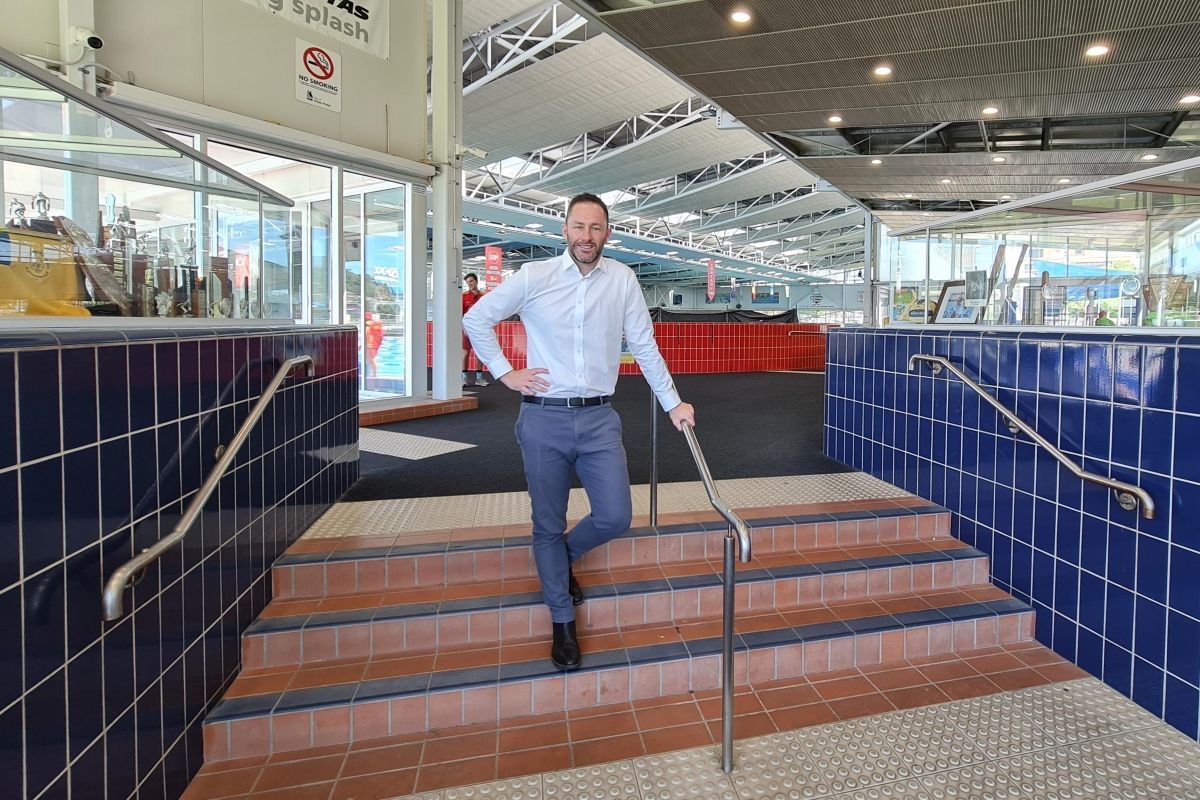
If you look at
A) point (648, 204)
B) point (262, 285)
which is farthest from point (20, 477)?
point (648, 204)

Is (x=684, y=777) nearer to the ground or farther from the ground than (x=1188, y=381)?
nearer to the ground

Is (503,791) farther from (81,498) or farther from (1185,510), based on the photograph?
(1185,510)

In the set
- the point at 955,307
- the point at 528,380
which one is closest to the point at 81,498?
the point at 528,380

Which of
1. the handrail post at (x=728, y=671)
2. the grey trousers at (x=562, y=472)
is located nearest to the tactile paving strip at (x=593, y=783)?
the handrail post at (x=728, y=671)

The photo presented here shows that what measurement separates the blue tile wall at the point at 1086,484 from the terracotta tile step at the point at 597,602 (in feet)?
1.11

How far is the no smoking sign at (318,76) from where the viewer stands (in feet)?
18.6

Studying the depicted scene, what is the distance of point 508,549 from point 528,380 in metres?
0.91

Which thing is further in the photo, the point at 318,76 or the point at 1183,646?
the point at 318,76

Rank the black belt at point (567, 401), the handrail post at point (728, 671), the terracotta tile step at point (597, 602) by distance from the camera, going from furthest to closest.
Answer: the terracotta tile step at point (597, 602) < the black belt at point (567, 401) < the handrail post at point (728, 671)

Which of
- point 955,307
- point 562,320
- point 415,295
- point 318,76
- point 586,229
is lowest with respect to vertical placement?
point 562,320

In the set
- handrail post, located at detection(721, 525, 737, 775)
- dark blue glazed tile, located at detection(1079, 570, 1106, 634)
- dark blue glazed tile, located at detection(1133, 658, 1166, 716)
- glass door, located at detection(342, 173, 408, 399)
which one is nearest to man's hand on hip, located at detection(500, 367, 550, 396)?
handrail post, located at detection(721, 525, 737, 775)

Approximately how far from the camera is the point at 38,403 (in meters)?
1.28

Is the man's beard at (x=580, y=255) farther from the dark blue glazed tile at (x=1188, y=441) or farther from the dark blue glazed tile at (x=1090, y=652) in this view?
the dark blue glazed tile at (x=1090, y=652)

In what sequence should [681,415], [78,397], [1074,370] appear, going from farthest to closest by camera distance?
[1074,370]
[681,415]
[78,397]
